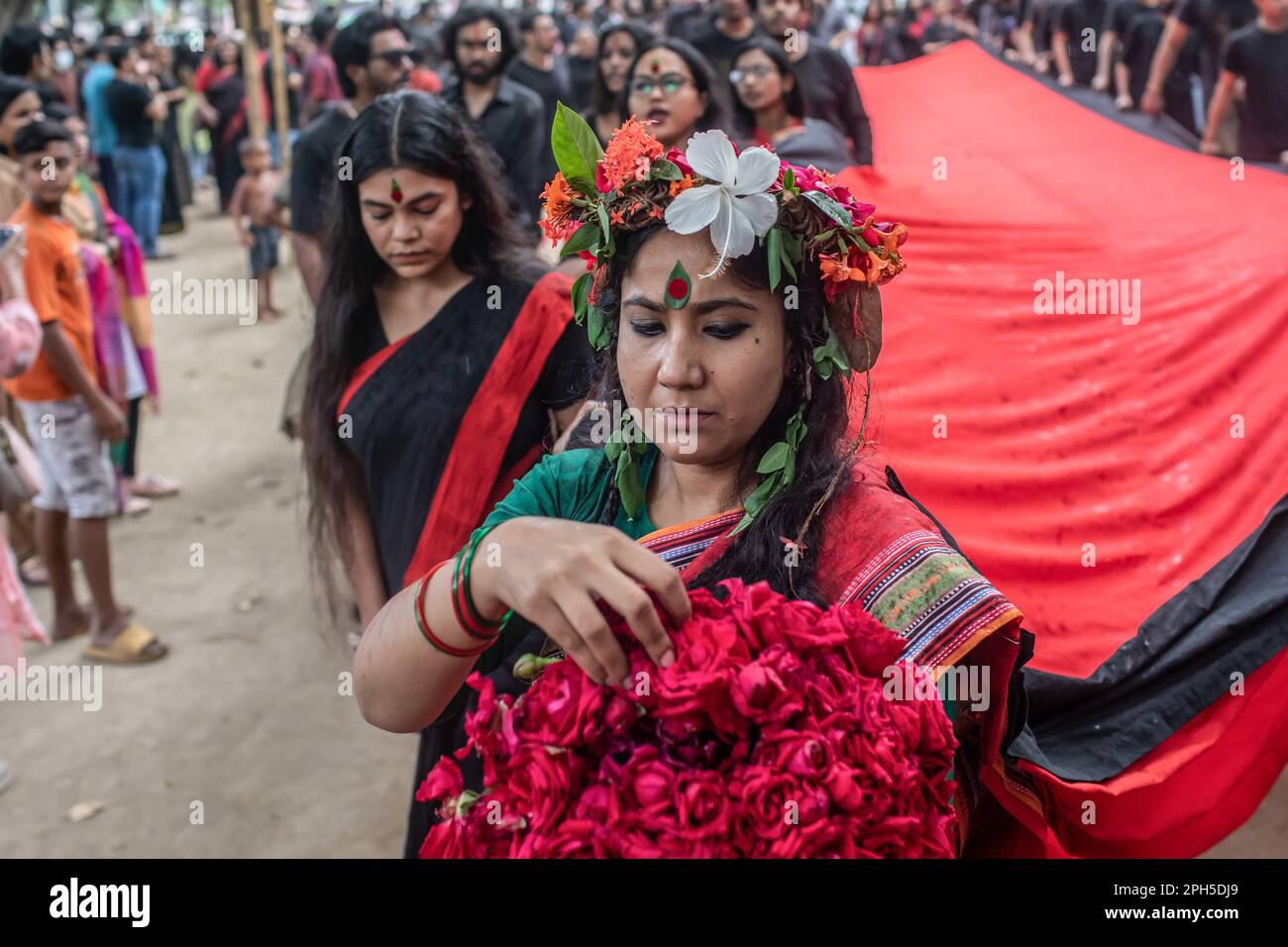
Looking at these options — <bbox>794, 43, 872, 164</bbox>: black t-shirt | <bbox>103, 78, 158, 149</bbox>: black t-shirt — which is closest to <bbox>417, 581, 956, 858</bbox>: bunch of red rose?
<bbox>794, 43, 872, 164</bbox>: black t-shirt

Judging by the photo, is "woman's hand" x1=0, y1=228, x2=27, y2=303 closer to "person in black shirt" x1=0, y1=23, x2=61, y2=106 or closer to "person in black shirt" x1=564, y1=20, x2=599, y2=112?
"person in black shirt" x1=0, y1=23, x2=61, y2=106

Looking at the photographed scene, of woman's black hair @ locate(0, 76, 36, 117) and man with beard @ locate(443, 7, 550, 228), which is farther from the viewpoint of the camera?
man with beard @ locate(443, 7, 550, 228)

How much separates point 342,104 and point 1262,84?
13.2ft

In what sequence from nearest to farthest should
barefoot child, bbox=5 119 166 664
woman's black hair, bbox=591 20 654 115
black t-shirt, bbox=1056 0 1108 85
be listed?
barefoot child, bbox=5 119 166 664
woman's black hair, bbox=591 20 654 115
black t-shirt, bbox=1056 0 1108 85

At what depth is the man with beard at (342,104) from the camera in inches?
165

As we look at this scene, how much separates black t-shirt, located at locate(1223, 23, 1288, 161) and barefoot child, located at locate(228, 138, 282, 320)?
15.8 ft

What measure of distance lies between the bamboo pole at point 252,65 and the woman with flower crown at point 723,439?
6233 millimetres

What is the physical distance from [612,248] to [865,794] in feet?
2.40

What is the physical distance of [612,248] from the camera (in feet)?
4.84

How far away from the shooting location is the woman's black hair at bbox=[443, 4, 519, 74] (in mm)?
4836

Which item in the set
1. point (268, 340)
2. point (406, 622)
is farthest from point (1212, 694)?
point (268, 340)

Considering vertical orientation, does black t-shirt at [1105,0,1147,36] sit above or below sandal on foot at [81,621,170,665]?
above

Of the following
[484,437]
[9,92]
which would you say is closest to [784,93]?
[484,437]
